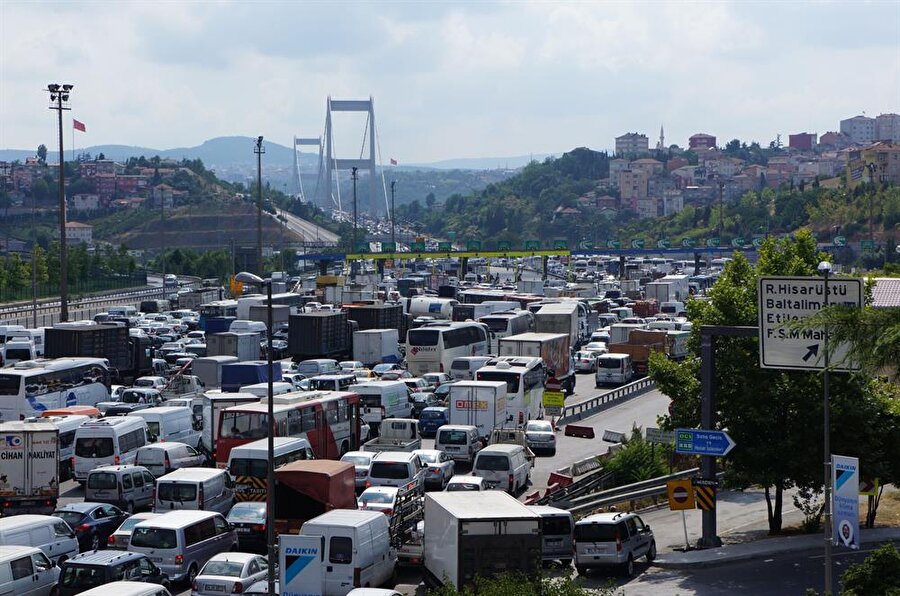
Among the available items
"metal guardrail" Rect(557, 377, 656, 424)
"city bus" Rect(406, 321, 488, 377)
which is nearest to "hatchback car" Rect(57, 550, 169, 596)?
"metal guardrail" Rect(557, 377, 656, 424)

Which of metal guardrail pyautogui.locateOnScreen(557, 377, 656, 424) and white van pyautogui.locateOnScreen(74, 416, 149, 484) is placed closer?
white van pyautogui.locateOnScreen(74, 416, 149, 484)

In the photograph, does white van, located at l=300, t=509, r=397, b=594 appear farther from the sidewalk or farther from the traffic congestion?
the sidewalk

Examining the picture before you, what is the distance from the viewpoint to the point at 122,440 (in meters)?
28.8

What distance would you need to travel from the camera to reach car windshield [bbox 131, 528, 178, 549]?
20.0 m

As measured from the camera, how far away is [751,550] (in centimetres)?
2214

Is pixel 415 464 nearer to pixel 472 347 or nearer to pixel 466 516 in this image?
pixel 466 516

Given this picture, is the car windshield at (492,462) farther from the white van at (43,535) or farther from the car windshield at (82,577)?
the car windshield at (82,577)

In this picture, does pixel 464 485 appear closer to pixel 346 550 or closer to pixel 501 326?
pixel 346 550

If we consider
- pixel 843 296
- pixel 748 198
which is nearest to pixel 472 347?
pixel 843 296

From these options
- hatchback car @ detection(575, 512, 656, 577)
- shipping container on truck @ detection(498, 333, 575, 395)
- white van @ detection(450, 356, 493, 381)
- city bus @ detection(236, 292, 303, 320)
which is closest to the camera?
hatchback car @ detection(575, 512, 656, 577)

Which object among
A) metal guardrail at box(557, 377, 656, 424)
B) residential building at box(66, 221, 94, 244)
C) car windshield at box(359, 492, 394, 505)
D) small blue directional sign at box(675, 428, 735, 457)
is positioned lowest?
metal guardrail at box(557, 377, 656, 424)

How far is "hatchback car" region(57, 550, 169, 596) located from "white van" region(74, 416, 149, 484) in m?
10.1

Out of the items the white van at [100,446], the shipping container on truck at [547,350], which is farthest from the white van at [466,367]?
the white van at [100,446]

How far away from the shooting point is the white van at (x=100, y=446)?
28.5 m
